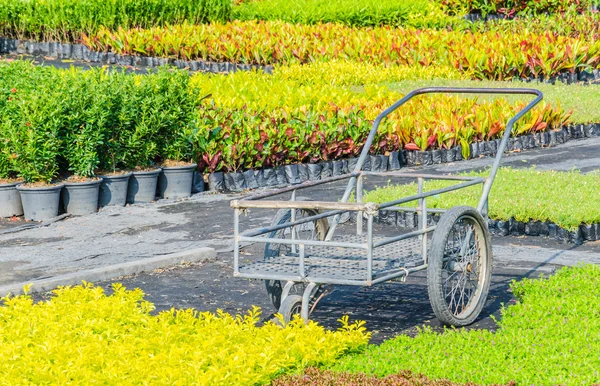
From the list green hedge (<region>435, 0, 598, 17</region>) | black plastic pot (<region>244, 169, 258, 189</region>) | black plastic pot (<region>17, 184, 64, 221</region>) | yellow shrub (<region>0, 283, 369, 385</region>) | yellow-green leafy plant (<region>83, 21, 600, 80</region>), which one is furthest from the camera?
green hedge (<region>435, 0, 598, 17</region>)

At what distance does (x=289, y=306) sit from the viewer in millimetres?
6527

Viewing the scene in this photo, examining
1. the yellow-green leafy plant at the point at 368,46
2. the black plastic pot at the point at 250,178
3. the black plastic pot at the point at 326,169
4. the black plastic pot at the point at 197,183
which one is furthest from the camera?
the yellow-green leafy plant at the point at 368,46

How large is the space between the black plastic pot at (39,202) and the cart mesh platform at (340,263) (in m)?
4.35

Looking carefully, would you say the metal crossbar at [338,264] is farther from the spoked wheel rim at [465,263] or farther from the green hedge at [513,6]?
the green hedge at [513,6]

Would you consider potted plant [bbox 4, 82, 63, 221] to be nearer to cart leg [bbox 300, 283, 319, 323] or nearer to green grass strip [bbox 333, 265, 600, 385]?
cart leg [bbox 300, 283, 319, 323]

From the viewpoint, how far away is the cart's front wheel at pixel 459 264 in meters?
6.55

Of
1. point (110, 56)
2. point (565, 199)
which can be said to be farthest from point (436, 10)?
point (565, 199)

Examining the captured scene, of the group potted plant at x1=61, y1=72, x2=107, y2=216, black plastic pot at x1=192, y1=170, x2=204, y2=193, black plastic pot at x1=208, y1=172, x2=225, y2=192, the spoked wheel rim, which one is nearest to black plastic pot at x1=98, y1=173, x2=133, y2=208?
potted plant at x1=61, y1=72, x2=107, y2=216

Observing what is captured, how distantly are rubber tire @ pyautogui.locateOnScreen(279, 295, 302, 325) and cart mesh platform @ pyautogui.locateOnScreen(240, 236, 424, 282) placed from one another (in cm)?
17

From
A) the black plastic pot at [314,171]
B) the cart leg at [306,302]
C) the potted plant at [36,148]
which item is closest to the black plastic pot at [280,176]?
the black plastic pot at [314,171]

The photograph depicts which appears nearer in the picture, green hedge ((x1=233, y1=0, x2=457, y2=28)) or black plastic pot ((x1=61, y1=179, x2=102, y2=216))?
black plastic pot ((x1=61, y1=179, x2=102, y2=216))

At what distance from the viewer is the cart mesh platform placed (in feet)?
20.9

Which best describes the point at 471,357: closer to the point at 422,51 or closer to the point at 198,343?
the point at 198,343

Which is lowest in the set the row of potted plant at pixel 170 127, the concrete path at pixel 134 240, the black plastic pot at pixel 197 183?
the concrete path at pixel 134 240
